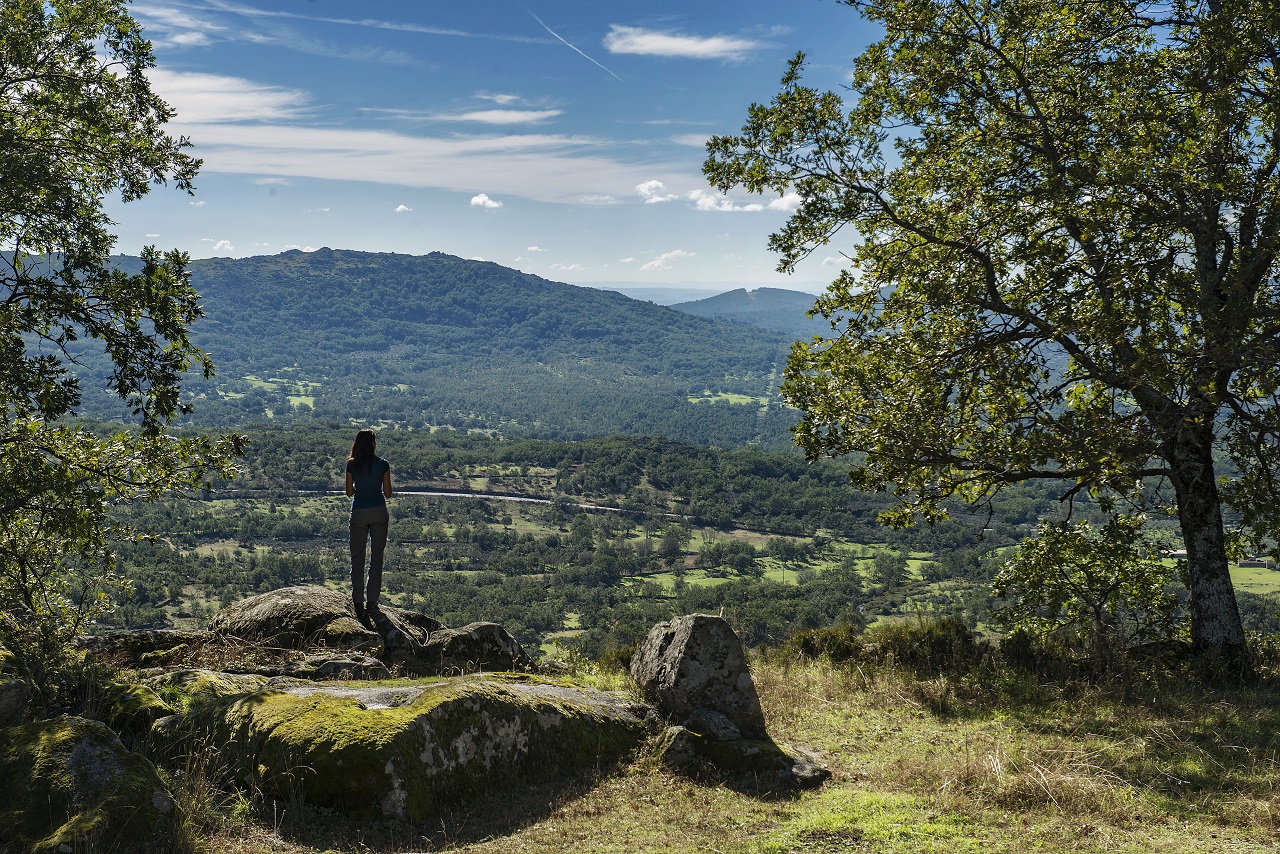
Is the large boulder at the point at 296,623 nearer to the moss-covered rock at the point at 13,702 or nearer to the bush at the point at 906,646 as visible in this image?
the moss-covered rock at the point at 13,702

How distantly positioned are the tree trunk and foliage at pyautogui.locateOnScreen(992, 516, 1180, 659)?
3.07ft

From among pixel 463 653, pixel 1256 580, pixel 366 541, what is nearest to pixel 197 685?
pixel 366 541

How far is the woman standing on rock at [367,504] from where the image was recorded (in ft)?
37.0

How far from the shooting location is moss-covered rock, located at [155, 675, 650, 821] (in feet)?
22.7

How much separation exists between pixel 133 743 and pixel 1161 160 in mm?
13000

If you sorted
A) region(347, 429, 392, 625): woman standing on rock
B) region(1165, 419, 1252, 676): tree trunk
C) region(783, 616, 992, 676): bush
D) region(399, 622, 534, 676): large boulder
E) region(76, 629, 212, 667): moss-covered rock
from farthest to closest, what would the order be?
region(783, 616, 992, 676): bush, region(1165, 419, 1252, 676): tree trunk, region(347, 429, 392, 625): woman standing on rock, region(399, 622, 534, 676): large boulder, region(76, 629, 212, 667): moss-covered rock

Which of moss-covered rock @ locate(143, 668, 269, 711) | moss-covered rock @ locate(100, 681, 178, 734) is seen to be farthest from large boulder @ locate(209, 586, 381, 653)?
moss-covered rock @ locate(100, 681, 178, 734)

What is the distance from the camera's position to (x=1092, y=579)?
12953 mm

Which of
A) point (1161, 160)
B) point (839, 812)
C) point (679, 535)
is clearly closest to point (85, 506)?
point (839, 812)

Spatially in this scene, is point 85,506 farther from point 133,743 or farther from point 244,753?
point 244,753

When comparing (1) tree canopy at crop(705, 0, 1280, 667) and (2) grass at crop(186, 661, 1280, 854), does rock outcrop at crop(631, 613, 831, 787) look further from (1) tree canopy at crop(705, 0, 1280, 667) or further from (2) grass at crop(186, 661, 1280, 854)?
(1) tree canopy at crop(705, 0, 1280, 667)

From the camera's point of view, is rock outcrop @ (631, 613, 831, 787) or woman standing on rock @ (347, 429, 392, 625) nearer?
rock outcrop @ (631, 613, 831, 787)

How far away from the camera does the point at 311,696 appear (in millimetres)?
7973

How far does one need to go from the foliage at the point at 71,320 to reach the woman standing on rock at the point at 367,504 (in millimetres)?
1687
